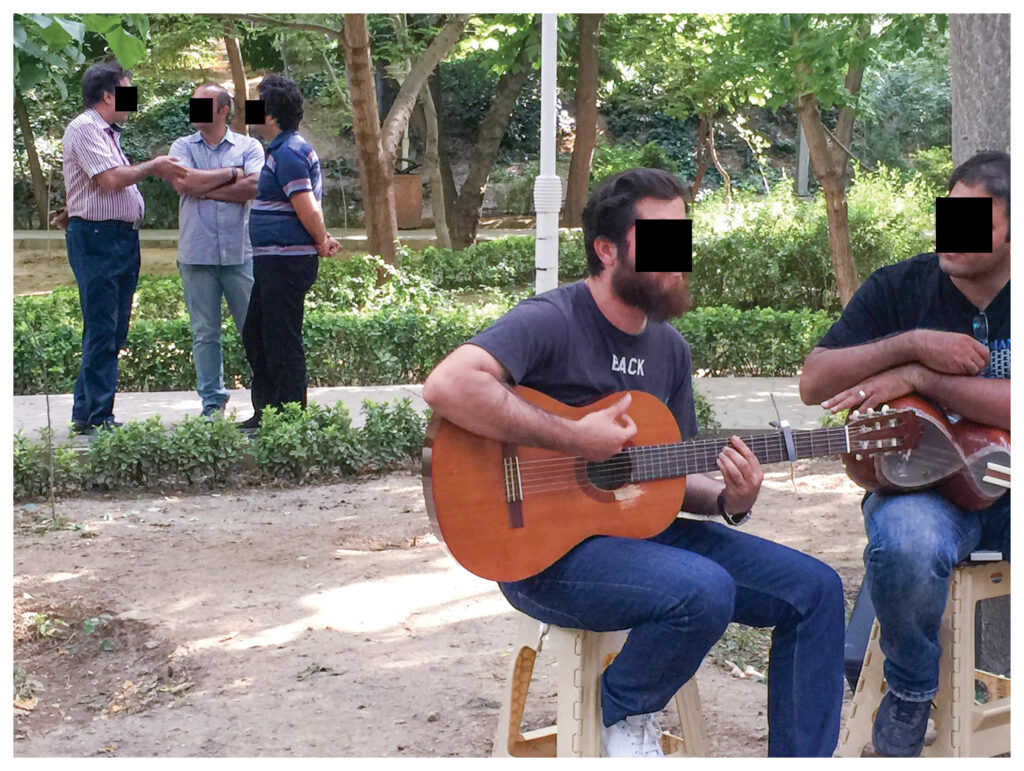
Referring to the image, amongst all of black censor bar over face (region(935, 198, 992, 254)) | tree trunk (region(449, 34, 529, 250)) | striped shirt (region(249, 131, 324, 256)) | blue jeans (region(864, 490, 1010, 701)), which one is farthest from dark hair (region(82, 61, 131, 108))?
tree trunk (region(449, 34, 529, 250))

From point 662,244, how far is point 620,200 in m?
0.15

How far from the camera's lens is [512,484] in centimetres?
294

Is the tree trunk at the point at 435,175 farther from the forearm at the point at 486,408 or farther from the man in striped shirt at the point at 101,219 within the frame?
the forearm at the point at 486,408

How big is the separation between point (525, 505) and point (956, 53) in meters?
2.49

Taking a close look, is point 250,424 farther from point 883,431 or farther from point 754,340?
point 883,431

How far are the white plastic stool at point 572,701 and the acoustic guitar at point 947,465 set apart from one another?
0.75 m

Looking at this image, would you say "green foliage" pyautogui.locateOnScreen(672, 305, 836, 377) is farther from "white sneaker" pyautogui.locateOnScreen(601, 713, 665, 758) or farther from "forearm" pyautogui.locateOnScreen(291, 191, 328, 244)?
"white sneaker" pyautogui.locateOnScreen(601, 713, 665, 758)

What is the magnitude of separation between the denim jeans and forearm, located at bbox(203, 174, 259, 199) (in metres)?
0.53

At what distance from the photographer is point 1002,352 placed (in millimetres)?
3400

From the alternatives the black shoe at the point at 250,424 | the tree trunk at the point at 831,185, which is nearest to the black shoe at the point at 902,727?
the black shoe at the point at 250,424

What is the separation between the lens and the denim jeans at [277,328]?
691 centimetres

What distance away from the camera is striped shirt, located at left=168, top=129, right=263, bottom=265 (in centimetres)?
727

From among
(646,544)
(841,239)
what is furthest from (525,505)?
(841,239)

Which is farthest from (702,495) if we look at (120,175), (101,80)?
(101,80)
